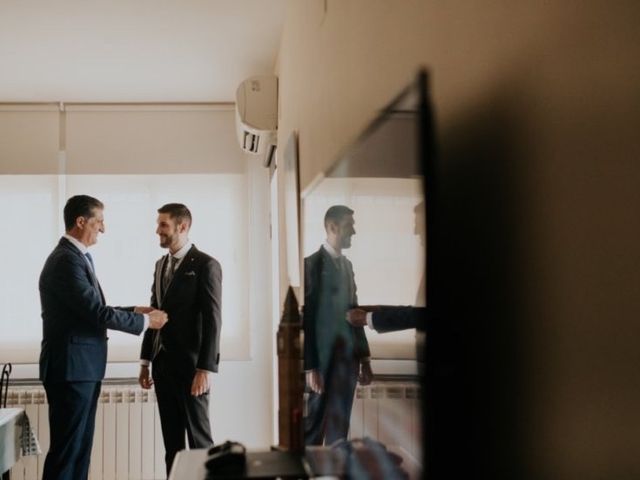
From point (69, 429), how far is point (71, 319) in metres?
0.59

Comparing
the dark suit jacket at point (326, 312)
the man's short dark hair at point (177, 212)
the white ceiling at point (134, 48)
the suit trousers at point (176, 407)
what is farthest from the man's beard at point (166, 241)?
the dark suit jacket at point (326, 312)

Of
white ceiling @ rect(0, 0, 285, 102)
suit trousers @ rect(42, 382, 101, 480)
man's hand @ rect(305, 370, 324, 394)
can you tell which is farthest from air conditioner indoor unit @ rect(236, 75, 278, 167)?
man's hand @ rect(305, 370, 324, 394)

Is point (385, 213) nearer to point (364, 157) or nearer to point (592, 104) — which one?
point (364, 157)

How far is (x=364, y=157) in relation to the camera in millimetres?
1186

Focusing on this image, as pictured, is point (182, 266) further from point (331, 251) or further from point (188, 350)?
point (331, 251)

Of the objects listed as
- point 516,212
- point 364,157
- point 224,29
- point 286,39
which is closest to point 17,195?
point 224,29

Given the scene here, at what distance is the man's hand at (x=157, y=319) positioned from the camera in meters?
4.25

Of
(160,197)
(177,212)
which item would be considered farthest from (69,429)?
(160,197)

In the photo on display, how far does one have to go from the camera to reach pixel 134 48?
4.08 meters

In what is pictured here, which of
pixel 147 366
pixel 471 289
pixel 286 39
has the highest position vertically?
pixel 286 39

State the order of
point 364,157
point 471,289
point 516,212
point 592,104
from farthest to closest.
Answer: point 364,157, point 471,289, point 516,212, point 592,104

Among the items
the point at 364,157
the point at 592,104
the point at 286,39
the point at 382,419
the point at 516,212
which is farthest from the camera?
the point at 286,39

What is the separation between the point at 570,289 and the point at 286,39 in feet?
10.3

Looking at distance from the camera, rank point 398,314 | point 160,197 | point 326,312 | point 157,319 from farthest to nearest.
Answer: point 160,197 < point 157,319 < point 326,312 < point 398,314
